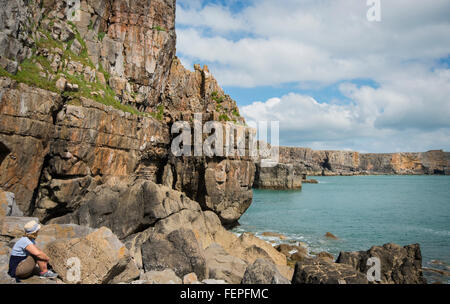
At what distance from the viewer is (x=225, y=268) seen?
13961 mm

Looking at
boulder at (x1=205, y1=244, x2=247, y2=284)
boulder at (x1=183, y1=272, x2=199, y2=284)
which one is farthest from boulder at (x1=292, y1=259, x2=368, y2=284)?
boulder at (x1=183, y1=272, x2=199, y2=284)

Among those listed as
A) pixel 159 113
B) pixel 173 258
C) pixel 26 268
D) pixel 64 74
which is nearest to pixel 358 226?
pixel 159 113

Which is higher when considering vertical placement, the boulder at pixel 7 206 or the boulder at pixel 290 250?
the boulder at pixel 7 206

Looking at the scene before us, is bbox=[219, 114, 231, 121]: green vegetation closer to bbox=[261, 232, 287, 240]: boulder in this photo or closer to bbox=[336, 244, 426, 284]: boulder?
bbox=[261, 232, 287, 240]: boulder

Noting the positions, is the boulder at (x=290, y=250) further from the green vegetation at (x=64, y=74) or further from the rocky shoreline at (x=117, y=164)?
the green vegetation at (x=64, y=74)

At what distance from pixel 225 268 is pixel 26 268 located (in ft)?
29.0

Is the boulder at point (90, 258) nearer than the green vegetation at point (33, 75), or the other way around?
the boulder at point (90, 258)

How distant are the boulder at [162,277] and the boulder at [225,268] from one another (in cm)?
253

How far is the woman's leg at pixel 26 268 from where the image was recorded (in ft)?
26.0

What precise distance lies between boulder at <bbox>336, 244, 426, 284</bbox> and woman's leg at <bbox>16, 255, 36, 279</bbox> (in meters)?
16.7

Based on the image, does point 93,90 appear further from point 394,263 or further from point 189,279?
point 394,263

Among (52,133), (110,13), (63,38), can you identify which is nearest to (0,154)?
(52,133)

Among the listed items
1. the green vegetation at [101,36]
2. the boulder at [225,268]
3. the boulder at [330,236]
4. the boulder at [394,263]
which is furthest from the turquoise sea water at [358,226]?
the green vegetation at [101,36]
